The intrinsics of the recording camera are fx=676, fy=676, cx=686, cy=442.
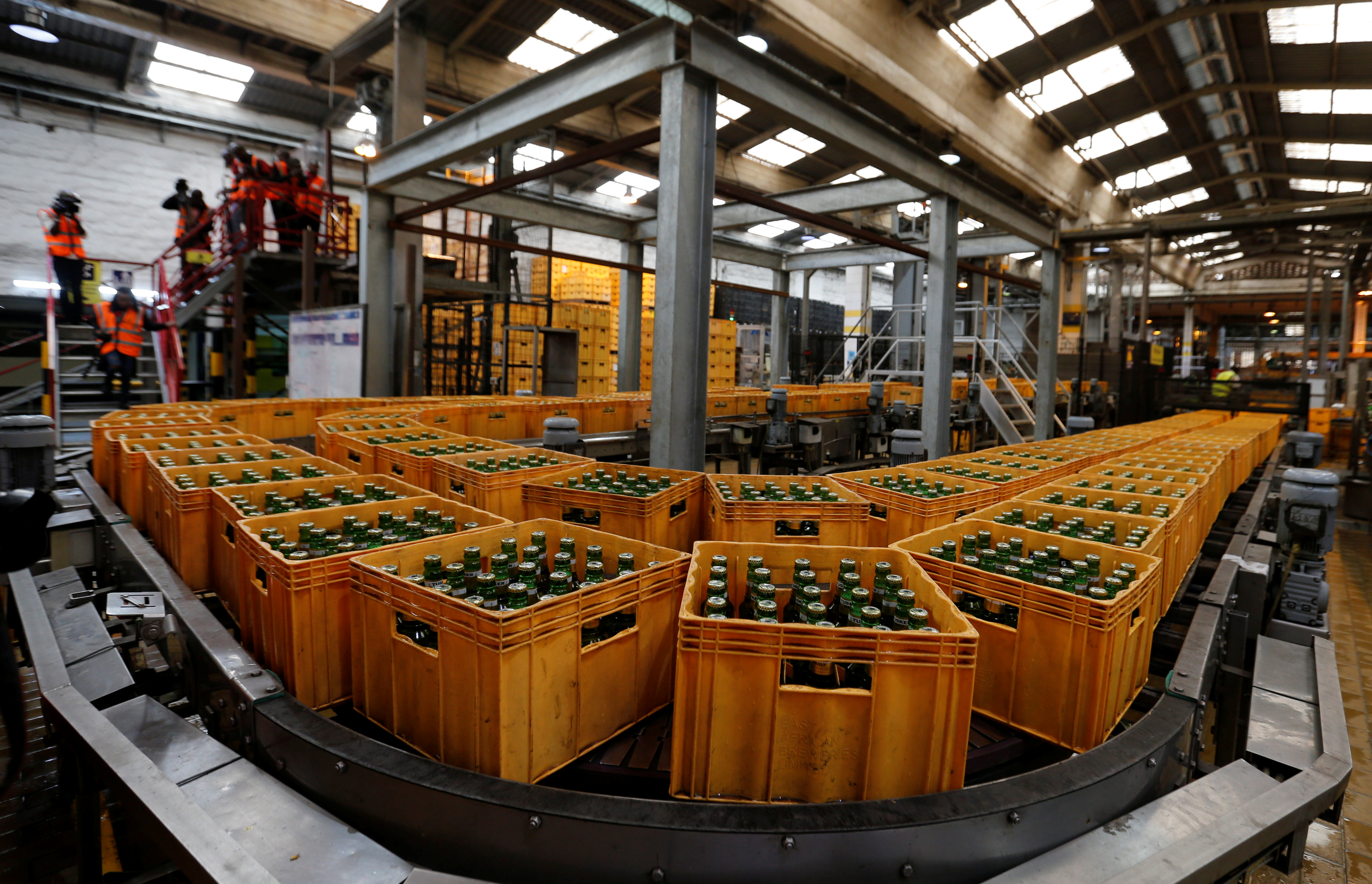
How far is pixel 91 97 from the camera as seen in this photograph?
1427 centimetres

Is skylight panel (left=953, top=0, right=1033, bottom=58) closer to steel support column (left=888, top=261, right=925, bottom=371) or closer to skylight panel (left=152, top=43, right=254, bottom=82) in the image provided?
steel support column (left=888, top=261, right=925, bottom=371)

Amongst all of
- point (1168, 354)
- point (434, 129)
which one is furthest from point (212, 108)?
point (1168, 354)

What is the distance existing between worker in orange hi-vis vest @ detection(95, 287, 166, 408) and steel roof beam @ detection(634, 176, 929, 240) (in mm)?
7171

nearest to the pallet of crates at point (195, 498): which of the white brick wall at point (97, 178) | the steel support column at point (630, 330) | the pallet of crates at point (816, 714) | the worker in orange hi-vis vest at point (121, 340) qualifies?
the pallet of crates at point (816, 714)

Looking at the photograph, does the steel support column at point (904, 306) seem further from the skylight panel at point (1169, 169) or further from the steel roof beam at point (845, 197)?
the skylight panel at point (1169, 169)

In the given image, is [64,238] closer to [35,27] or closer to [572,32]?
[35,27]

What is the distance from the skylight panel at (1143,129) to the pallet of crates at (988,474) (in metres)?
13.9

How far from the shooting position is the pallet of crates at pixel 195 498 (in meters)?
2.91

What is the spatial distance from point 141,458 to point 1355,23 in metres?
16.6

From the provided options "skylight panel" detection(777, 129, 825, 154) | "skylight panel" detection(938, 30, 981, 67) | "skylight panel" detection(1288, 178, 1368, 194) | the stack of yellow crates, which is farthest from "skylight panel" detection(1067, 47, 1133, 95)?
"skylight panel" detection(1288, 178, 1368, 194)

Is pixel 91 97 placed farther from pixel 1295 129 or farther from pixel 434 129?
pixel 1295 129

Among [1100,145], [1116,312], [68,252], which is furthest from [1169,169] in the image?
[68,252]

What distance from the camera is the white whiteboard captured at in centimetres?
903

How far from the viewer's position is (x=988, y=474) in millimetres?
4230
